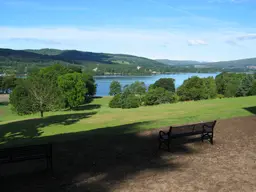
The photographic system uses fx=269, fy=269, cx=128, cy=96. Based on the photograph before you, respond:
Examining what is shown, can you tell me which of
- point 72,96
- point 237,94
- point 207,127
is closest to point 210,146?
point 207,127

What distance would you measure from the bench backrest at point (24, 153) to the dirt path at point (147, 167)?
0.54 m

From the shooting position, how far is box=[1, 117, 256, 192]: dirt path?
6.31m

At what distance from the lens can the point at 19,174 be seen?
7.29 meters

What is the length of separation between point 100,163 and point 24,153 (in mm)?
2300

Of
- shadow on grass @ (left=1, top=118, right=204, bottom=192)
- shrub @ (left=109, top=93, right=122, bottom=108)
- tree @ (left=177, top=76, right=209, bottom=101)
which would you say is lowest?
shrub @ (left=109, top=93, right=122, bottom=108)

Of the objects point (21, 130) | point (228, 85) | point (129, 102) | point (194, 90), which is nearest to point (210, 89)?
point (194, 90)

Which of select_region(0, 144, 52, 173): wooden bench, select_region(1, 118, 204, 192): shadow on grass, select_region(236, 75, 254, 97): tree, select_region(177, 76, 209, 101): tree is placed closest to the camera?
select_region(1, 118, 204, 192): shadow on grass

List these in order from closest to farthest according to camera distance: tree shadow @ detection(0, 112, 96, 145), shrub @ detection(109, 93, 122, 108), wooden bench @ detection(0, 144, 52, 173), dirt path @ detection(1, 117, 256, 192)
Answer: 1. dirt path @ detection(1, 117, 256, 192)
2. wooden bench @ detection(0, 144, 52, 173)
3. tree shadow @ detection(0, 112, 96, 145)
4. shrub @ detection(109, 93, 122, 108)

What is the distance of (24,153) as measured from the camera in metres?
7.02

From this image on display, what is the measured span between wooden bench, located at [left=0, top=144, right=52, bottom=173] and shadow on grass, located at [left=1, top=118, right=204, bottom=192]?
0.52 metres

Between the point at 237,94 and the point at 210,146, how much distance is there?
68364mm

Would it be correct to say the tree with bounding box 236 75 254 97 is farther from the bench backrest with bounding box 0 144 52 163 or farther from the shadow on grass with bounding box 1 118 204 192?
the bench backrest with bounding box 0 144 52 163

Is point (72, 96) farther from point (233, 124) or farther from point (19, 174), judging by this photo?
point (19, 174)

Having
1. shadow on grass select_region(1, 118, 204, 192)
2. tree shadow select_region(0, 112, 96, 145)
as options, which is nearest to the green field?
tree shadow select_region(0, 112, 96, 145)
